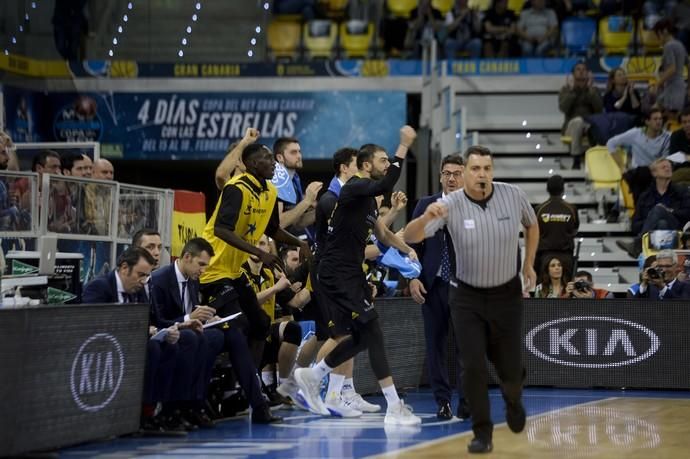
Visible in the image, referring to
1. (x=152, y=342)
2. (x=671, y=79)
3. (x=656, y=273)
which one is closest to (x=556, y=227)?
(x=656, y=273)

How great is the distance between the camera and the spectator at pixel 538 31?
939 inches

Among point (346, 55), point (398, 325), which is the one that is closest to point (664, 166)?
point (398, 325)

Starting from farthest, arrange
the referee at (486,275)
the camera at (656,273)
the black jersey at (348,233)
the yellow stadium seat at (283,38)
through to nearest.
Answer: the yellow stadium seat at (283,38) → the camera at (656,273) → the black jersey at (348,233) → the referee at (486,275)

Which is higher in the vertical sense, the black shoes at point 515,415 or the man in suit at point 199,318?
the man in suit at point 199,318

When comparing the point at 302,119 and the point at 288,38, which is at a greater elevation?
the point at 288,38

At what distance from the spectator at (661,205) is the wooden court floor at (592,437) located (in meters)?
5.75

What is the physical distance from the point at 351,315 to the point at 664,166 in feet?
28.1

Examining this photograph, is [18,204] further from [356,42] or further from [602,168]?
[356,42]

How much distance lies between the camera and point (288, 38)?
80.0 feet

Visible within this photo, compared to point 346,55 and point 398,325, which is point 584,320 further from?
point 346,55

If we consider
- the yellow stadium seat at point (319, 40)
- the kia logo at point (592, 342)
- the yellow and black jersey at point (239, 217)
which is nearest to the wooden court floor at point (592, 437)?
the kia logo at point (592, 342)

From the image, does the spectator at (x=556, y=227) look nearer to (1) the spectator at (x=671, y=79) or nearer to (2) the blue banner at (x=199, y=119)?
(1) the spectator at (x=671, y=79)

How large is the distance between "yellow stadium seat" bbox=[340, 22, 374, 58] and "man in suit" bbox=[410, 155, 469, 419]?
1283 cm

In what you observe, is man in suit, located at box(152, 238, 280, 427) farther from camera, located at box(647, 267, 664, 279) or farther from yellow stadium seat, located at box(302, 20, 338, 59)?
yellow stadium seat, located at box(302, 20, 338, 59)
